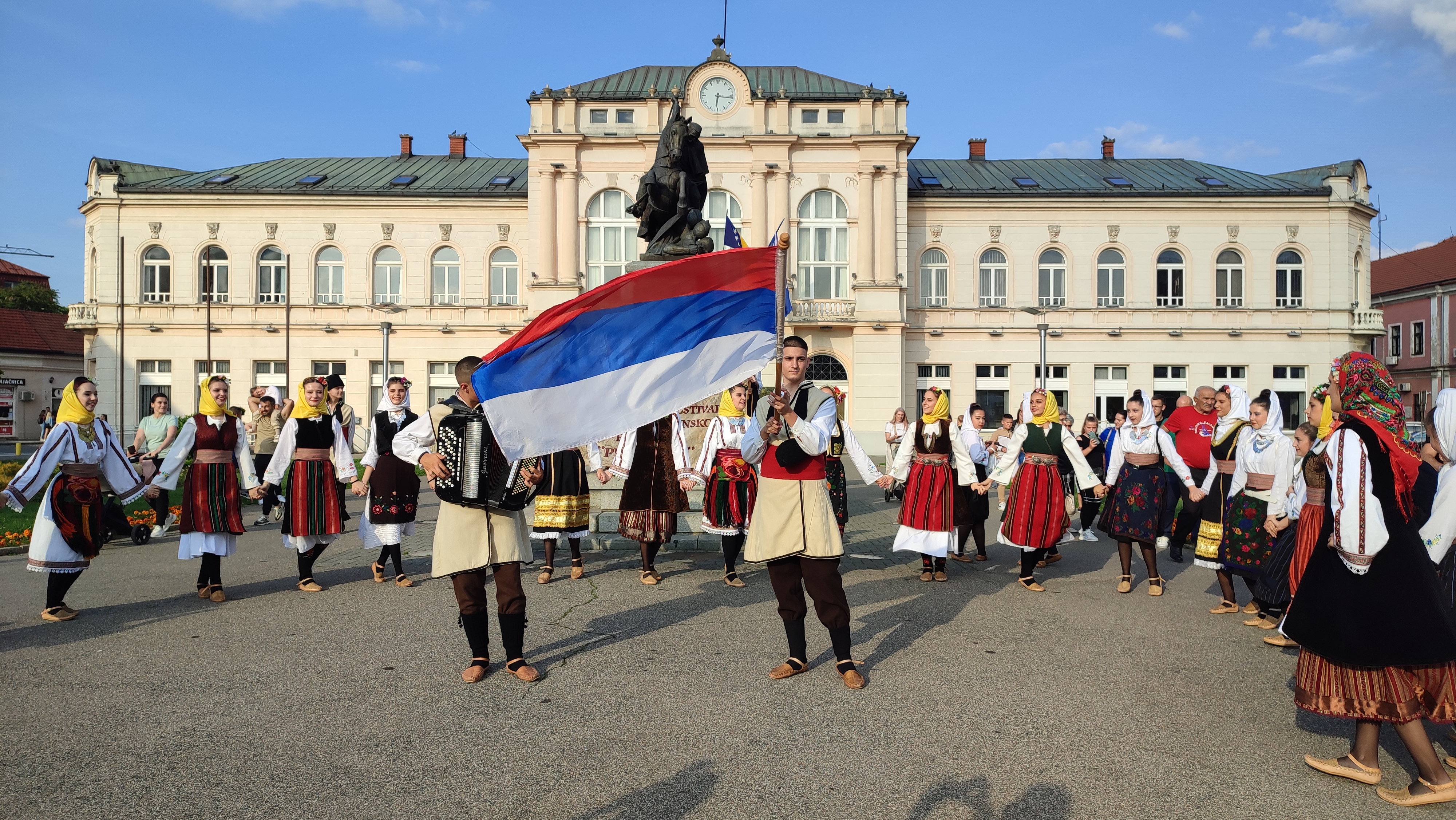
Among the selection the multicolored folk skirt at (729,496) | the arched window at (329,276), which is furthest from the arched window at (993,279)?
the multicolored folk skirt at (729,496)

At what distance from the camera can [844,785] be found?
398cm

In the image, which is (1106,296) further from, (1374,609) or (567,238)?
(1374,609)

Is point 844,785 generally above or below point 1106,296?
below

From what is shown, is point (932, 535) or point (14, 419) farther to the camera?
point (14, 419)

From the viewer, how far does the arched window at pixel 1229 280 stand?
36.8 m

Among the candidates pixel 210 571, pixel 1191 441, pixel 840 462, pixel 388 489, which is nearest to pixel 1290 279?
pixel 1191 441

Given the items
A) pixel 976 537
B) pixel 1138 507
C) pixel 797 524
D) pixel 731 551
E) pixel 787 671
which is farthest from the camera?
pixel 976 537

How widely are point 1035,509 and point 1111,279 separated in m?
31.8

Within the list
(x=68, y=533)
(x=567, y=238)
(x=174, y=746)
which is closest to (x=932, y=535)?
(x=174, y=746)

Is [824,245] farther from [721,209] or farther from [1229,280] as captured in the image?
[1229,280]

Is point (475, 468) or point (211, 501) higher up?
point (475, 468)

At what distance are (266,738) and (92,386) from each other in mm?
4381

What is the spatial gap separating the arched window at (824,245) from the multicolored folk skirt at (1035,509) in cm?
2723

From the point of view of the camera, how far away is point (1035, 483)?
8734 mm
